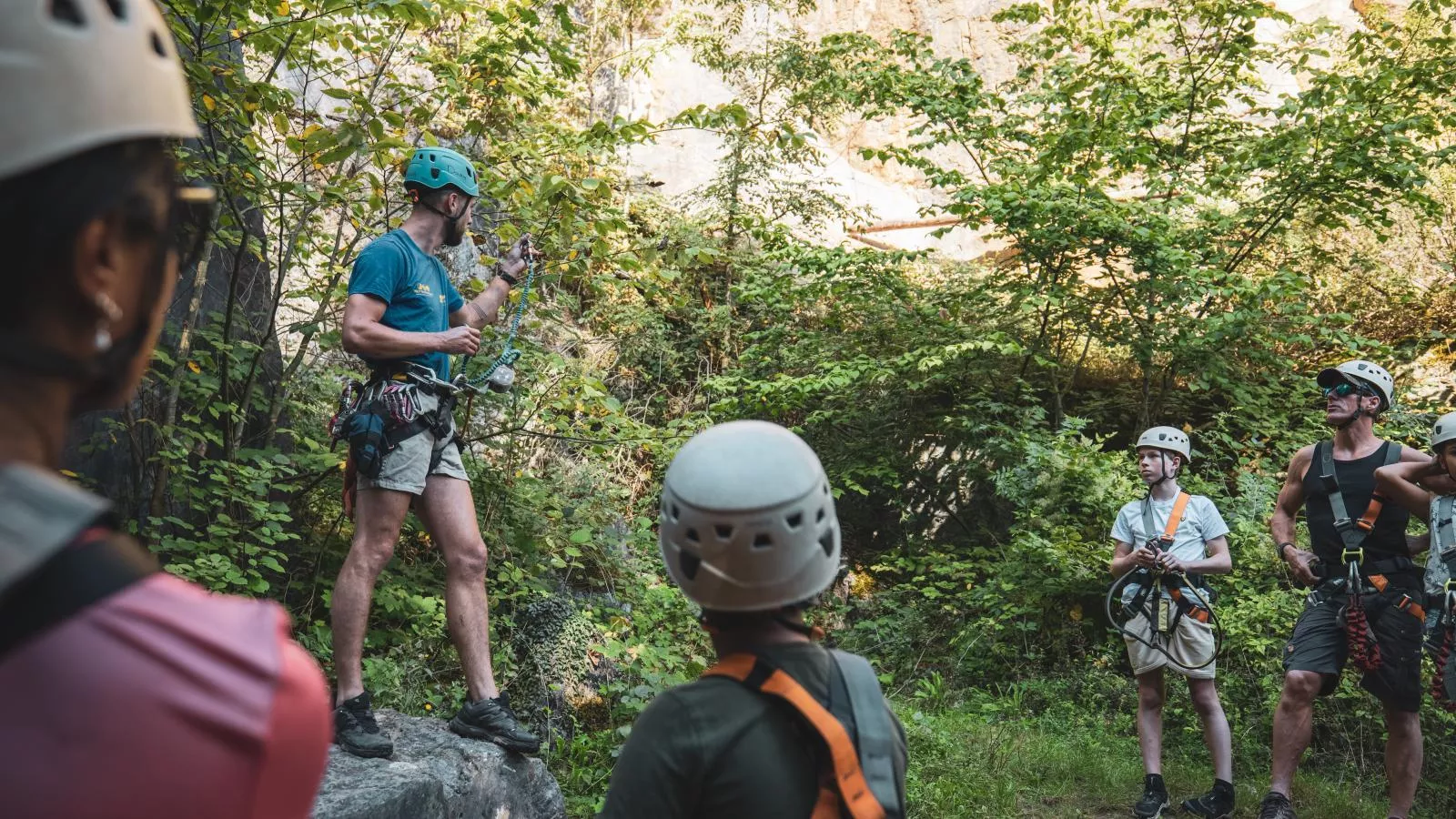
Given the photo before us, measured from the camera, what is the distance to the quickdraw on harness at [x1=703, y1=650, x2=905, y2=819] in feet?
5.03

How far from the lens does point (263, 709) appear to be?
75cm

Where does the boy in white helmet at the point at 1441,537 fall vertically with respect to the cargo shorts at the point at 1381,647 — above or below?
above

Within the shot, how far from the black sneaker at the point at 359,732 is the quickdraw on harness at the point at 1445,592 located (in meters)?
4.39

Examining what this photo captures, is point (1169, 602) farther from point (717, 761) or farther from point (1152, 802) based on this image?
point (717, 761)

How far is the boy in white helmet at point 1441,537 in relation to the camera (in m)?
4.50

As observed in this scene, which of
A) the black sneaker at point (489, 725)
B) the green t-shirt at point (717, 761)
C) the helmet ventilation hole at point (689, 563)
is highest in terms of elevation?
the helmet ventilation hole at point (689, 563)

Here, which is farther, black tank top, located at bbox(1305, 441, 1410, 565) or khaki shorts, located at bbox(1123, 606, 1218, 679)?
khaki shorts, located at bbox(1123, 606, 1218, 679)

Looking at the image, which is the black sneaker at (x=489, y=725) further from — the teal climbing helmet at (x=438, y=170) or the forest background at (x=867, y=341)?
the teal climbing helmet at (x=438, y=170)

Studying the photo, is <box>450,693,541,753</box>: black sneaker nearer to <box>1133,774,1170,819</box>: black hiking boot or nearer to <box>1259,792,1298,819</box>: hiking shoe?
<box>1133,774,1170,819</box>: black hiking boot

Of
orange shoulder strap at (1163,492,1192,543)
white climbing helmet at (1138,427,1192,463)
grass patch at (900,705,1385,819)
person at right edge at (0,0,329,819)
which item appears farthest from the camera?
white climbing helmet at (1138,427,1192,463)

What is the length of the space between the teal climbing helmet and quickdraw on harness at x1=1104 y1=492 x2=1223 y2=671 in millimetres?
4002

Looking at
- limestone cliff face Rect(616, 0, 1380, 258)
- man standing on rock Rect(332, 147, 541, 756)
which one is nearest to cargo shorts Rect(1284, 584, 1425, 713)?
man standing on rock Rect(332, 147, 541, 756)

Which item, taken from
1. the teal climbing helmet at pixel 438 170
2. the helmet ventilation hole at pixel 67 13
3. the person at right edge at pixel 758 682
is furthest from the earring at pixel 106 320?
the teal climbing helmet at pixel 438 170

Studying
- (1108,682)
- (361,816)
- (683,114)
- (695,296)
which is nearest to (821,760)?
(361,816)
